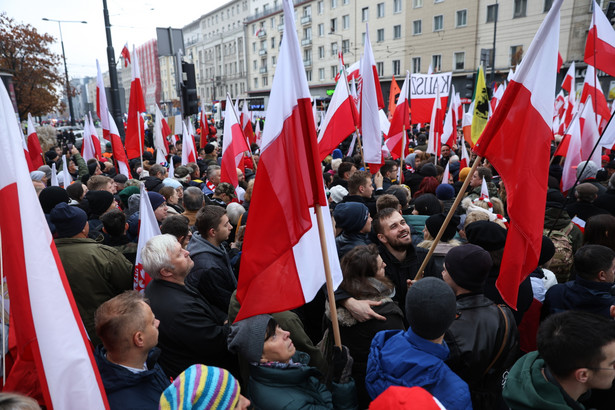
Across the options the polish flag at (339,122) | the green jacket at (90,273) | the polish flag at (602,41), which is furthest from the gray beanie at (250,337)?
the polish flag at (602,41)

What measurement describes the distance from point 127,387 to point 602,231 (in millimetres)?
3733

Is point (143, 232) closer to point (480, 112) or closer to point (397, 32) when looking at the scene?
point (480, 112)

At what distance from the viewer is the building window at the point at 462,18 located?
3288cm

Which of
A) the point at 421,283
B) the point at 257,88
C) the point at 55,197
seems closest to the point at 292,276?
the point at 421,283

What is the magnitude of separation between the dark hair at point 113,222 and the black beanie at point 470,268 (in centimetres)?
302

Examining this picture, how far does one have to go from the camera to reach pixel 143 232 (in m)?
3.41

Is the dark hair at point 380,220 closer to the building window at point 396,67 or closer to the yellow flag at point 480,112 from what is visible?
the yellow flag at point 480,112

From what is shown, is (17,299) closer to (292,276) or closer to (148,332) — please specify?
(148,332)

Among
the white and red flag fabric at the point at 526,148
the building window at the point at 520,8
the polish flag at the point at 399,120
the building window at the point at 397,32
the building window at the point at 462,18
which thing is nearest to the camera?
the white and red flag fabric at the point at 526,148

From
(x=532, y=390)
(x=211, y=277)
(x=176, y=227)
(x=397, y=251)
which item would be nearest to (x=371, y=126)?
(x=397, y=251)

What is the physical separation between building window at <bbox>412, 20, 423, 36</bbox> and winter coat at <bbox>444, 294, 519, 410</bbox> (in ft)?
127

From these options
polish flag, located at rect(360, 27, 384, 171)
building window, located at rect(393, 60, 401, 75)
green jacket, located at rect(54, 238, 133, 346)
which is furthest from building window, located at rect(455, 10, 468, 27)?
green jacket, located at rect(54, 238, 133, 346)

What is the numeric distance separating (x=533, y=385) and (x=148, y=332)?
178 cm

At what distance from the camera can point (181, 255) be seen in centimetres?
275
